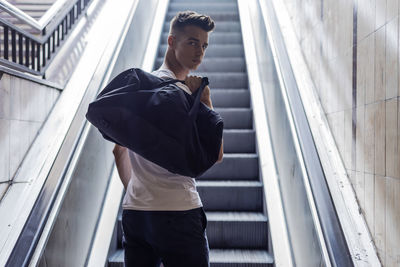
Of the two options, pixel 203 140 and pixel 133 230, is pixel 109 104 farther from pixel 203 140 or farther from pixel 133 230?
pixel 133 230

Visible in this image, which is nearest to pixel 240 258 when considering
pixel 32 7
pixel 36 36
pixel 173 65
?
pixel 173 65

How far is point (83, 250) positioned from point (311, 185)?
131 centimetres

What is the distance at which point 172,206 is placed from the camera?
112cm

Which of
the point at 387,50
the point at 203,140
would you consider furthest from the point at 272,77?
the point at 203,140

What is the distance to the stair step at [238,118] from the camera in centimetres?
365

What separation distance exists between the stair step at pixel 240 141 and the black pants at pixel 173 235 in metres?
2.24

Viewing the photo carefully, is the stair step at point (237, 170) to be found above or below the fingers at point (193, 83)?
below

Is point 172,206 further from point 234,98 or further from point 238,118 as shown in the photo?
point 234,98

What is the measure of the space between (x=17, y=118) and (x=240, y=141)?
1828mm

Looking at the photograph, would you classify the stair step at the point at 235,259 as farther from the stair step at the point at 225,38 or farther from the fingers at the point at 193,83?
the stair step at the point at 225,38

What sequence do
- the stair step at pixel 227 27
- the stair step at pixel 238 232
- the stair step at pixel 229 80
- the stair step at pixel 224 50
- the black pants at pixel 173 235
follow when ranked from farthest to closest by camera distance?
the stair step at pixel 227 27, the stair step at pixel 224 50, the stair step at pixel 229 80, the stair step at pixel 238 232, the black pants at pixel 173 235

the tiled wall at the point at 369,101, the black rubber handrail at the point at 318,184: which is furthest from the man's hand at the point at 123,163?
the tiled wall at the point at 369,101

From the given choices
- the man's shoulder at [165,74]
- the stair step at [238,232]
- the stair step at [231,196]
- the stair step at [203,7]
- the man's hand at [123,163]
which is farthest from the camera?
the stair step at [203,7]

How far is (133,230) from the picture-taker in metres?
1.17
